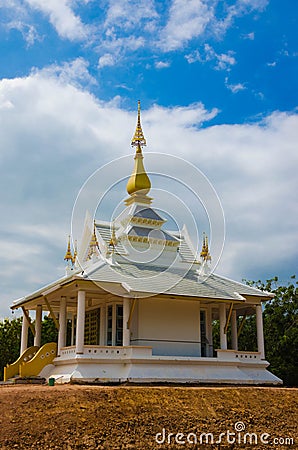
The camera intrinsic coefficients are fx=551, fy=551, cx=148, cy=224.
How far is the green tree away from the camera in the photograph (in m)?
33.9

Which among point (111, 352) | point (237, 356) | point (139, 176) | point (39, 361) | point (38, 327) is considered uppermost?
point (139, 176)

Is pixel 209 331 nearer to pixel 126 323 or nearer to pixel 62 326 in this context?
pixel 126 323

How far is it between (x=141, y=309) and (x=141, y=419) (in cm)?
982

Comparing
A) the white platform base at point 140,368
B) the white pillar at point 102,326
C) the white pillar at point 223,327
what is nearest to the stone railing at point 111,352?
the white platform base at point 140,368

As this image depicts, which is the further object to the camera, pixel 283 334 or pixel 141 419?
pixel 283 334

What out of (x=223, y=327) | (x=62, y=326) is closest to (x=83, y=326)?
(x=62, y=326)

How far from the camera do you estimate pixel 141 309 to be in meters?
25.5

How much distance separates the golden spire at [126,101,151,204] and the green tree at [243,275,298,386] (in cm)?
1052

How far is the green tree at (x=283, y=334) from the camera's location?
3386 centimetres

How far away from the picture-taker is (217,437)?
611 inches

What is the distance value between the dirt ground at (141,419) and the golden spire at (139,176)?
1415cm

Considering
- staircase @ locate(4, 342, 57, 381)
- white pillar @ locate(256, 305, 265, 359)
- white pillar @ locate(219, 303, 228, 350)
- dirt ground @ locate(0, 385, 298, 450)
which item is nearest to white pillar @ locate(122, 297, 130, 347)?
staircase @ locate(4, 342, 57, 381)

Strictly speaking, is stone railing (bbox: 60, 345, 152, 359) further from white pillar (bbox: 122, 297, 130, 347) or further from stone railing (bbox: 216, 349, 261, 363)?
stone railing (bbox: 216, 349, 261, 363)

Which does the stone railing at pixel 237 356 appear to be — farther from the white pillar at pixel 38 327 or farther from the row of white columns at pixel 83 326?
the white pillar at pixel 38 327
